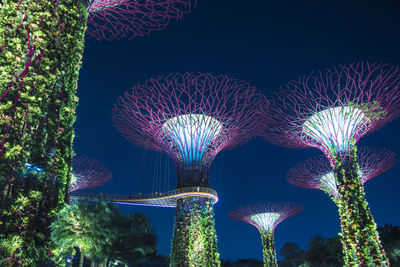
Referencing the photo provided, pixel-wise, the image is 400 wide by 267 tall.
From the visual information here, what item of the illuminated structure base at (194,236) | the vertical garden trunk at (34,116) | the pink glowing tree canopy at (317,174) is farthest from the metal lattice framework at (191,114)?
the vertical garden trunk at (34,116)

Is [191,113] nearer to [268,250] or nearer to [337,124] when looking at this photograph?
[337,124]

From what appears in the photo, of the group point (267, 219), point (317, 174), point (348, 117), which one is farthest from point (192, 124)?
point (267, 219)

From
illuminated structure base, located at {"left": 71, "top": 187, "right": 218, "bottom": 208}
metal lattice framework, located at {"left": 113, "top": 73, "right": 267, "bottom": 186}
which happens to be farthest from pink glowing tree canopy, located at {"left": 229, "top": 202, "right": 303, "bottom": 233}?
metal lattice framework, located at {"left": 113, "top": 73, "right": 267, "bottom": 186}

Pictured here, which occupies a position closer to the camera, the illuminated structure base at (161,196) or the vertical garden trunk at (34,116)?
the vertical garden trunk at (34,116)

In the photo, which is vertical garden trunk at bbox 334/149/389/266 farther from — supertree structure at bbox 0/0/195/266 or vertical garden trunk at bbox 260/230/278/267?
vertical garden trunk at bbox 260/230/278/267

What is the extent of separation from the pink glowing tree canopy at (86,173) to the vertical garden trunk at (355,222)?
76.2ft

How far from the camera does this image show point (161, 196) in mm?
22656

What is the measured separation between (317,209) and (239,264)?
91.0 ft

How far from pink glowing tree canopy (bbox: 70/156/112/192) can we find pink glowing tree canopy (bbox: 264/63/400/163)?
19814mm

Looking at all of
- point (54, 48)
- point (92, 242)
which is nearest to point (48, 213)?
point (54, 48)

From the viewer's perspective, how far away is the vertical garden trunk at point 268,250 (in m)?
32.1

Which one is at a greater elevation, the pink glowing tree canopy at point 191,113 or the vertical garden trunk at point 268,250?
the pink glowing tree canopy at point 191,113

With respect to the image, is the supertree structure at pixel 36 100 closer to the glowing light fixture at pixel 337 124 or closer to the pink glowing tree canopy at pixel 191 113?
the pink glowing tree canopy at pixel 191 113

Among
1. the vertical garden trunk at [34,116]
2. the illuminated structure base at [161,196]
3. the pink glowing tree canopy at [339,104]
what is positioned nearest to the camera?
the vertical garden trunk at [34,116]
